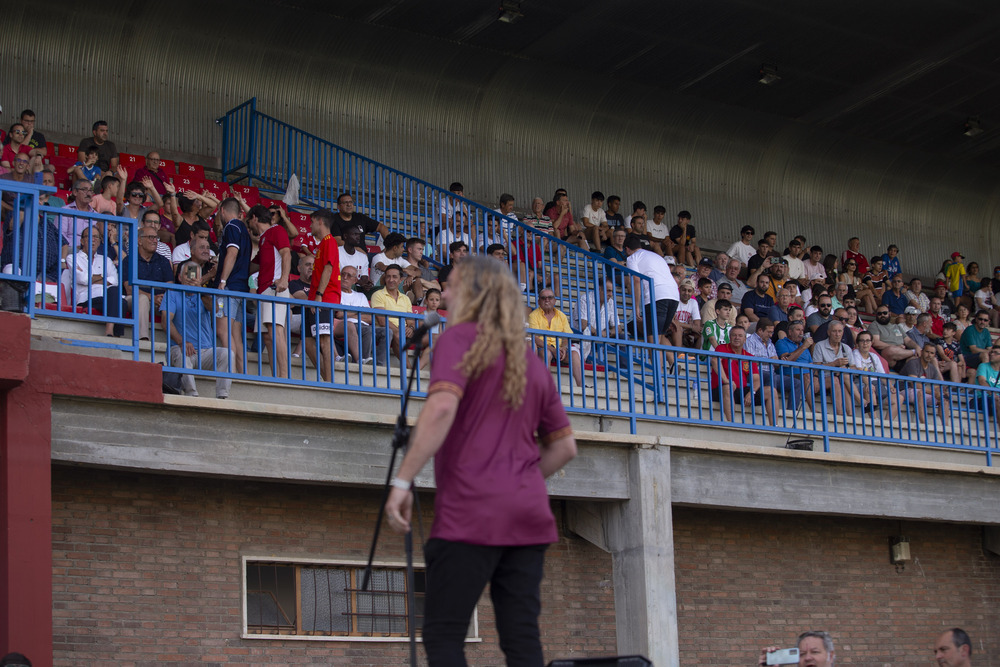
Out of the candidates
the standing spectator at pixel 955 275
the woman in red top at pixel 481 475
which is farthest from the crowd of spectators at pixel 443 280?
the woman in red top at pixel 481 475

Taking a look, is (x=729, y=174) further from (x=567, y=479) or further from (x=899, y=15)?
(x=567, y=479)

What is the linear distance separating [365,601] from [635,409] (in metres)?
3.06

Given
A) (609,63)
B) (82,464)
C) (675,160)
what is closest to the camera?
(82,464)

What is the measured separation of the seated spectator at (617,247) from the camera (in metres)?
16.7

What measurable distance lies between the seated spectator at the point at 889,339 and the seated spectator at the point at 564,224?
13.2 feet

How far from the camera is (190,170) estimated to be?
55.7ft

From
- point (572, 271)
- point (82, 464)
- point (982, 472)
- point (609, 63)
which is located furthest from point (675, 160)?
point (82, 464)

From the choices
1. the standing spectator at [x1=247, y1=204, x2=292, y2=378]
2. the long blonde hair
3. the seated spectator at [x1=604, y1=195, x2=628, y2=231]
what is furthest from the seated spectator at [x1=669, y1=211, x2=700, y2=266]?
the long blonde hair

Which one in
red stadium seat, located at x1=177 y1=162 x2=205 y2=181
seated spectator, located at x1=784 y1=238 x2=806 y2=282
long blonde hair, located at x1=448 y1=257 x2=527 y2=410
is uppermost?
red stadium seat, located at x1=177 y1=162 x2=205 y2=181

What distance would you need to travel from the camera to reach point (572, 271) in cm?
1666

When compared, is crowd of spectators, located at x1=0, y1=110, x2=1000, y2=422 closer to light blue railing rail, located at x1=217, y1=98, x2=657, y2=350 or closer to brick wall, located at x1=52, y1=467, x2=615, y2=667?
light blue railing rail, located at x1=217, y1=98, x2=657, y2=350

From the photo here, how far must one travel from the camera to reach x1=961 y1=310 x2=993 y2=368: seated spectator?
1817 cm

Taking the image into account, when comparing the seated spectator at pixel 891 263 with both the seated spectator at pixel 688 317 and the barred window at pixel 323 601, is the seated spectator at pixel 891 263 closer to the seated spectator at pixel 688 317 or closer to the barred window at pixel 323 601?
the seated spectator at pixel 688 317

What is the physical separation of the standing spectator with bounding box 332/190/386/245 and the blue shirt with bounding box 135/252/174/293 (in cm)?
344
